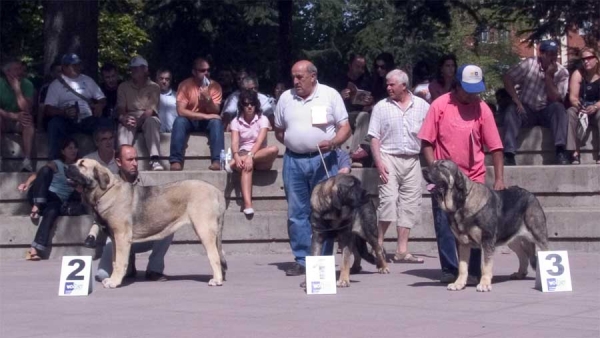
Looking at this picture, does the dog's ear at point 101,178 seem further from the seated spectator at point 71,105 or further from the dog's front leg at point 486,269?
the seated spectator at point 71,105

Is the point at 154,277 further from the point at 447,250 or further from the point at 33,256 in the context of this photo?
the point at 447,250

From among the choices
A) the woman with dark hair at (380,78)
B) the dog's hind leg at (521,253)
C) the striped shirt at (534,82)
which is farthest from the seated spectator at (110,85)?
the dog's hind leg at (521,253)

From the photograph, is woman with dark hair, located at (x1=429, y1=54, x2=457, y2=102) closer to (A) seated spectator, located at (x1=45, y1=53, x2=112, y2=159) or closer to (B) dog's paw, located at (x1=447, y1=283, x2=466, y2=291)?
(A) seated spectator, located at (x1=45, y1=53, x2=112, y2=159)

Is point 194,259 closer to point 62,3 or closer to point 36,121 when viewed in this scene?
point 36,121

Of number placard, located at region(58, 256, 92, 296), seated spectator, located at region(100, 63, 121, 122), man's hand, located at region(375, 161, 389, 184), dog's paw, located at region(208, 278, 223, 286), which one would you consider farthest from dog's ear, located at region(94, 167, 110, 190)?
seated spectator, located at region(100, 63, 121, 122)

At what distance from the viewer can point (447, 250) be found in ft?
33.9

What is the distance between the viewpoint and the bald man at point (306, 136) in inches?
427

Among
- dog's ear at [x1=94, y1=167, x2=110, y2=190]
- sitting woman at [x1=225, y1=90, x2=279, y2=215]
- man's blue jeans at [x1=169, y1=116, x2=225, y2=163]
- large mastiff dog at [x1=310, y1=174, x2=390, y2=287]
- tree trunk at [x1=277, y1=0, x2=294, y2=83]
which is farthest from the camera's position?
tree trunk at [x1=277, y1=0, x2=294, y2=83]

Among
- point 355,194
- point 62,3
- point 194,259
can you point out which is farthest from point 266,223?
point 62,3

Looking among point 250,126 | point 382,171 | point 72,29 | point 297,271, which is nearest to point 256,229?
point 250,126

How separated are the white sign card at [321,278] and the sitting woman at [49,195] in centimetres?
445

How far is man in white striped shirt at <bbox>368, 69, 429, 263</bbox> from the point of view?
12352 millimetres

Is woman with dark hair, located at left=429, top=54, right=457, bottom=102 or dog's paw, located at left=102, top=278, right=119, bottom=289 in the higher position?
woman with dark hair, located at left=429, top=54, right=457, bottom=102

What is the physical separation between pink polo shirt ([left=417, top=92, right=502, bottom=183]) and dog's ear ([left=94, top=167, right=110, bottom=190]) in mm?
3139
